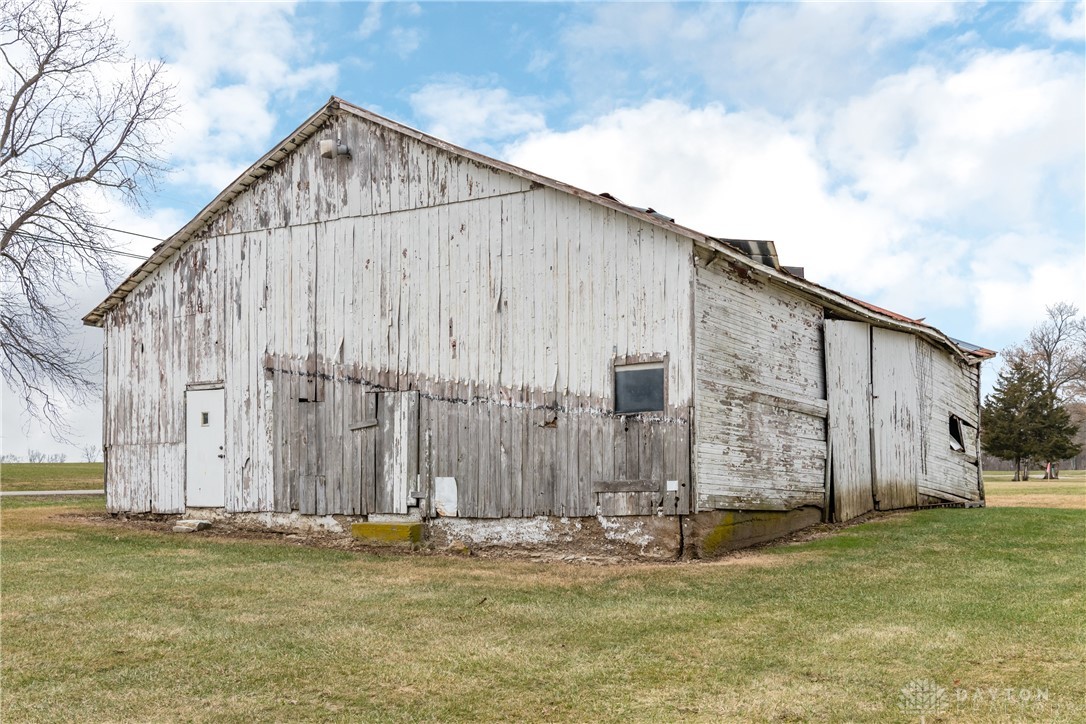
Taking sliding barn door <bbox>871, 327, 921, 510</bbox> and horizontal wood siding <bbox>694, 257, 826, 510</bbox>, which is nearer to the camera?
horizontal wood siding <bbox>694, 257, 826, 510</bbox>

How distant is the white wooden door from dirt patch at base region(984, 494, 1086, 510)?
60.7 feet

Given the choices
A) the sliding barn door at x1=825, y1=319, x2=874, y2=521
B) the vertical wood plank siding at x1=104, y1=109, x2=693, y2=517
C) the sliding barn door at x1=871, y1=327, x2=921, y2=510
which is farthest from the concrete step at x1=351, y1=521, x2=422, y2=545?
the sliding barn door at x1=871, y1=327, x2=921, y2=510

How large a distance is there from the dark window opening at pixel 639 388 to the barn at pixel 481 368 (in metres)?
0.05

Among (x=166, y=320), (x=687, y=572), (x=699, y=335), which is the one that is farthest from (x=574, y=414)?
(x=166, y=320)

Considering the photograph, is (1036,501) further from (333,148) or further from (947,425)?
→ (333,148)

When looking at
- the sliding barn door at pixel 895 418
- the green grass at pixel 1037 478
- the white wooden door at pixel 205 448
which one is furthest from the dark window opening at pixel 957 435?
the green grass at pixel 1037 478

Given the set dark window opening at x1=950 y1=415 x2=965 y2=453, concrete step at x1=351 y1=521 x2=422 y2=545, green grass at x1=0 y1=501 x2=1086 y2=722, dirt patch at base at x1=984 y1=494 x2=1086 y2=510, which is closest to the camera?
green grass at x1=0 y1=501 x2=1086 y2=722

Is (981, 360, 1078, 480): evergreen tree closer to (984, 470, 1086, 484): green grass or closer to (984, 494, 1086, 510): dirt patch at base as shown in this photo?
(984, 470, 1086, 484): green grass

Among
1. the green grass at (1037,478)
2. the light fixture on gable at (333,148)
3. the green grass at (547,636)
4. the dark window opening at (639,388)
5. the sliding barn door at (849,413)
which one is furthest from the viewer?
the green grass at (1037,478)

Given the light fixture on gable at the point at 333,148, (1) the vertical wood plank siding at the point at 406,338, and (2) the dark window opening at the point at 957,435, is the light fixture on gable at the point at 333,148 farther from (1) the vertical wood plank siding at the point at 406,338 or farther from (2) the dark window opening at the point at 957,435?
(2) the dark window opening at the point at 957,435

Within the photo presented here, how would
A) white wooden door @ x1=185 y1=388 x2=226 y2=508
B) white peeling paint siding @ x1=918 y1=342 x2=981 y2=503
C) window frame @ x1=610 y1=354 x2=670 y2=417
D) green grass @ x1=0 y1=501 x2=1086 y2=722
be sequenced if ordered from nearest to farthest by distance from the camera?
green grass @ x1=0 y1=501 x2=1086 y2=722 < window frame @ x1=610 y1=354 x2=670 y2=417 < white wooden door @ x1=185 y1=388 x2=226 y2=508 < white peeling paint siding @ x1=918 y1=342 x2=981 y2=503

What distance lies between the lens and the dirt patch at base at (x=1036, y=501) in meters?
22.8

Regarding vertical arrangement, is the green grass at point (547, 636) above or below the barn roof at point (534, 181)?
below

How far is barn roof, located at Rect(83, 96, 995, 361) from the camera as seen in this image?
1323 centimetres
